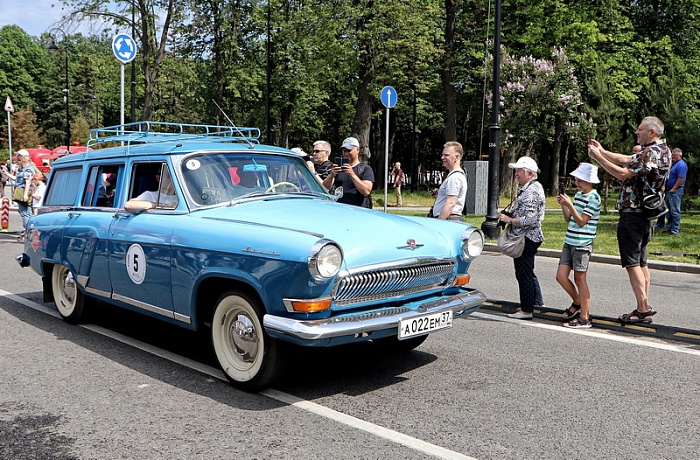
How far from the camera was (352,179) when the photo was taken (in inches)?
320

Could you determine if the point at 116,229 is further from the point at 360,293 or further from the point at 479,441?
the point at 479,441

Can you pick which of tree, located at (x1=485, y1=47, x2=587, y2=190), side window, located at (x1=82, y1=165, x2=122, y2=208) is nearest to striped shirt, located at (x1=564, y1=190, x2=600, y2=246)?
side window, located at (x1=82, y1=165, x2=122, y2=208)

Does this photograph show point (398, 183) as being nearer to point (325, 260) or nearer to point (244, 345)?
point (244, 345)

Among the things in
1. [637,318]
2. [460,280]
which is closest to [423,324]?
[460,280]

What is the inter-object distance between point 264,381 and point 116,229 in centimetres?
218

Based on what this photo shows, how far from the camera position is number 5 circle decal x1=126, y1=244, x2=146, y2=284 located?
539 centimetres

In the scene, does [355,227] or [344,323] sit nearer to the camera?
[344,323]

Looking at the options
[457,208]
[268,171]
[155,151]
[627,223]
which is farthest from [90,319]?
[627,223]

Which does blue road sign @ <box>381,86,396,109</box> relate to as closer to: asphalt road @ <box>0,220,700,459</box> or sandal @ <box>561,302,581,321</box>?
sandal @ <box>561,302,581,321</box>

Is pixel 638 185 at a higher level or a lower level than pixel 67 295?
higher

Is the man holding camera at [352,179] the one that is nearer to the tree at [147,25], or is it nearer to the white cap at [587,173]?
the white cap at [587,173]

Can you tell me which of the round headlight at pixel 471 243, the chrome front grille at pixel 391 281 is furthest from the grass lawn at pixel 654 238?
the chrome front grille at pixel 391 281

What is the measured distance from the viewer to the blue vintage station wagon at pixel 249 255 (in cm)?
432

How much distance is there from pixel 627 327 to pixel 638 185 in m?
1.42
